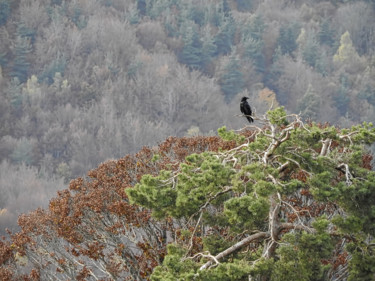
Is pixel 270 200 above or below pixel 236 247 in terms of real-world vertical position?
above

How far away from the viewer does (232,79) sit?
275 feet

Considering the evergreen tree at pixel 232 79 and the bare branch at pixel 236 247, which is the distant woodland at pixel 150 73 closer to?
the evergreen tree at pixel 232 79

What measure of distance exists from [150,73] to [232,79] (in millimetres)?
9527

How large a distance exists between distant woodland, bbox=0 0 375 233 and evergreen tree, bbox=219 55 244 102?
133 mm

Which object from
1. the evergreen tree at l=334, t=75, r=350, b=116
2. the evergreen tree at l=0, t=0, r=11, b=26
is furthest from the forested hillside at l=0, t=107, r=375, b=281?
the evergreen tree at l=0, t=0, r=11, b=26

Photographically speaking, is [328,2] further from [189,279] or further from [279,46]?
[189,279]

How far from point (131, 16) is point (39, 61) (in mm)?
16022

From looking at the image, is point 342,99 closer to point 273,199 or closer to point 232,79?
point 232,79

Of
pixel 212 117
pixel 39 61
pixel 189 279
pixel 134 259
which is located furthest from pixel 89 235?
pixel 39 61

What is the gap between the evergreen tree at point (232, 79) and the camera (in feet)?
274

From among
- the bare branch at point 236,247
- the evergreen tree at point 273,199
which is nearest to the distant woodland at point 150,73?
the evergreen tree at point 273,199

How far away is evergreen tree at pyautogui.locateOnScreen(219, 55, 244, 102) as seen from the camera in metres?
83.5

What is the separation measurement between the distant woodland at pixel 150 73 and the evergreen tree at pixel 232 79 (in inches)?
5.2

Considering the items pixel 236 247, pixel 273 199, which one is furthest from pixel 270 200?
pixel 236 247
